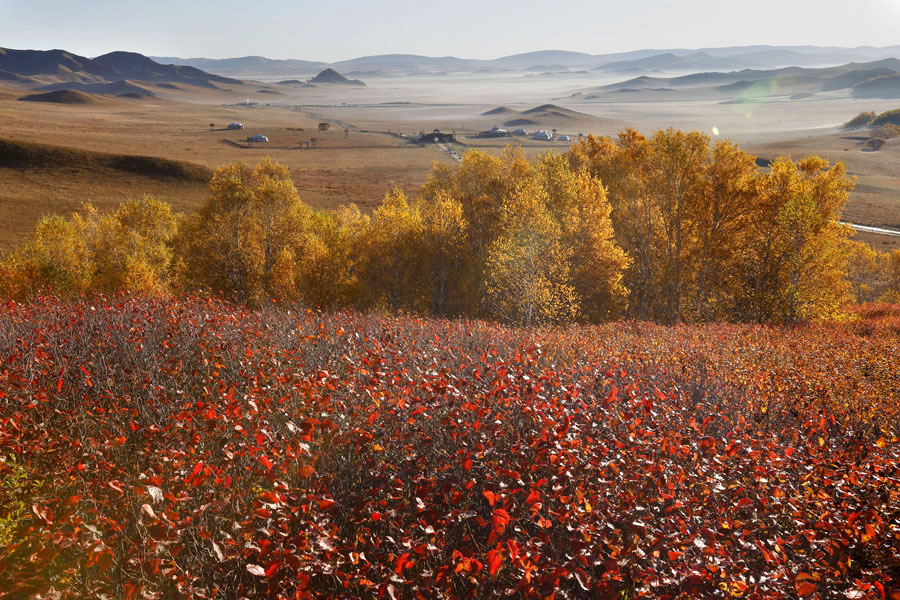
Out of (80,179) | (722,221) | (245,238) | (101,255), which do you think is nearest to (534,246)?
(722,221)

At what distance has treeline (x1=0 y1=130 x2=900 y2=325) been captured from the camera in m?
36.5

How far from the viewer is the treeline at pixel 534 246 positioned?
3650 cm

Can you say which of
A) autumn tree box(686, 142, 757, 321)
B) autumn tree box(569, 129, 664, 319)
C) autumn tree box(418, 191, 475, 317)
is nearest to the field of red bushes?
autumn tree box(686, 142, 757, 321)

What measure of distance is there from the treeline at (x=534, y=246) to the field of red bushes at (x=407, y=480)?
22.3 m

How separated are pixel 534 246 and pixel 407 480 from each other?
28826mm

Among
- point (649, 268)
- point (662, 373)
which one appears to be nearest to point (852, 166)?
point (649, 268)

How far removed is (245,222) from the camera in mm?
44750

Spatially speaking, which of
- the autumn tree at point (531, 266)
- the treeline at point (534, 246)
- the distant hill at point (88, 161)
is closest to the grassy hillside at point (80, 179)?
the distant hill at point (88, 161)

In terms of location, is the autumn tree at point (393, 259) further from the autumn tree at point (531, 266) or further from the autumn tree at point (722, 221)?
the autumn tree at point (722, 221)

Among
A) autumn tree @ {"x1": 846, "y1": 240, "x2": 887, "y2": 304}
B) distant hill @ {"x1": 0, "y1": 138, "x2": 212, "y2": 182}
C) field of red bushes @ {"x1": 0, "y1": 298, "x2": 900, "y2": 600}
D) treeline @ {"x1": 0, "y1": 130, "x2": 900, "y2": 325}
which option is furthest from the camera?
distant hill @ {"x1": 0, "y1": 138, "x2": 212, "y2": 182}

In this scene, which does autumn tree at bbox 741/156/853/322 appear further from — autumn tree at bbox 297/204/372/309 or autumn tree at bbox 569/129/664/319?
autumn tree at bbox 297/204/372/309

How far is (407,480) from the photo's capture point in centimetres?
900

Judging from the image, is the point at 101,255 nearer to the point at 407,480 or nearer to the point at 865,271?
the point at 407,480

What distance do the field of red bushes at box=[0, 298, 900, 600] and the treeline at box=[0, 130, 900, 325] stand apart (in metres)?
22.3
